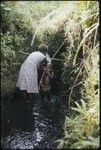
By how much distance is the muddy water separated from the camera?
6254 mm

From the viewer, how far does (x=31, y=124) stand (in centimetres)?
727

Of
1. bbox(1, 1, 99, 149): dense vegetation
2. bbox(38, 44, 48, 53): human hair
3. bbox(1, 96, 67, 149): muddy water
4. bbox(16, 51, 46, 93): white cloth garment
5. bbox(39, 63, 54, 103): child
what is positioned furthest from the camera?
bbox(38, 44, 48, 53): human hair

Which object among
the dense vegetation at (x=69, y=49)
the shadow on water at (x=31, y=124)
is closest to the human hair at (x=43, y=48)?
the dense vegetation at (x=69, y=49)

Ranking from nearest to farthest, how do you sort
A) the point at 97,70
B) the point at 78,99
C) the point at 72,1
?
the point at 97,70, the point at 72,1, the point at 78,99

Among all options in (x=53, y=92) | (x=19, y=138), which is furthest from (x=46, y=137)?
(x=53, y=92)

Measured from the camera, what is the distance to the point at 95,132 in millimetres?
5141

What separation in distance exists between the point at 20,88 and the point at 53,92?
122cm

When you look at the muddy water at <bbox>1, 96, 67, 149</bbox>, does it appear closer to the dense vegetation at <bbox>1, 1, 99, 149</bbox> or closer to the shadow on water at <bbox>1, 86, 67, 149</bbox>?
the shadow on water at <bbox>1, 86, 67, 149</bbox>

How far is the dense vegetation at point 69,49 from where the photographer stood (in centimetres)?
550

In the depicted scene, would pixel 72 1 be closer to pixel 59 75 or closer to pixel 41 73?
pixel 41 73

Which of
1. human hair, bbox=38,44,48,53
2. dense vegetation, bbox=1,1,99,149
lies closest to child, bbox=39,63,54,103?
dense vegetation, bbox=1,1,99,149

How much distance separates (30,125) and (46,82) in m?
1.90

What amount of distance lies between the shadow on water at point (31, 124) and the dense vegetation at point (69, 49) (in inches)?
11.2

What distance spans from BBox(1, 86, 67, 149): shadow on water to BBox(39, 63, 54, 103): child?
0.70 feet
